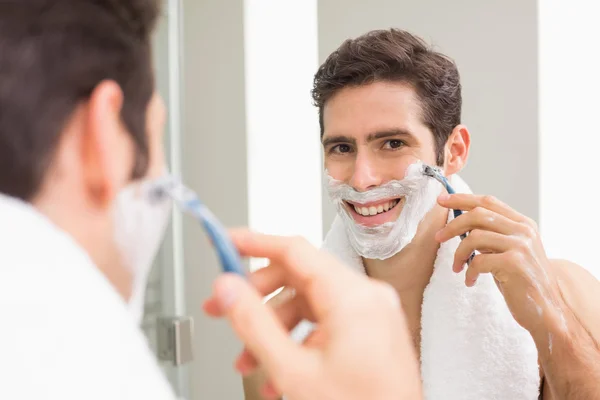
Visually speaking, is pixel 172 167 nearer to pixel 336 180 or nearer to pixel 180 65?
pixel 180 65

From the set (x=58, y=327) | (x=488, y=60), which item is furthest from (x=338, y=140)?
(x=58, y=327)

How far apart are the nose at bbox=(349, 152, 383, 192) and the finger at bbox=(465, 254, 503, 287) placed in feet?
0.78

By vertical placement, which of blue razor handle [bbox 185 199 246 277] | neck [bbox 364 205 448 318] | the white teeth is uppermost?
blue razor handle [bbox 185 199 246 277]

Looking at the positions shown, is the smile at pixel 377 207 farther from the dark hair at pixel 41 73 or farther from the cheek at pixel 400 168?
the dark hair at pixel 41 73

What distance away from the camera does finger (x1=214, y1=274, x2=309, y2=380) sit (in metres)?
0.31

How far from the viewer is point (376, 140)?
99cm

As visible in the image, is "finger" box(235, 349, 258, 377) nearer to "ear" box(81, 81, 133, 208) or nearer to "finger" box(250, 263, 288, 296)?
"finger" box(250, 263, 288, 296)

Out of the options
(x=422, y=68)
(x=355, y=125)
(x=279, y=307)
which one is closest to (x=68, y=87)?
(x=279, y=307)

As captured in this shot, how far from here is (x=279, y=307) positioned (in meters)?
0.52

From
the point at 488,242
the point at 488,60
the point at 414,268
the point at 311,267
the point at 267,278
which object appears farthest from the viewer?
the point at 488,60

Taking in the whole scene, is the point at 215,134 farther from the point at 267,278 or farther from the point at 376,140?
the point at 267,278

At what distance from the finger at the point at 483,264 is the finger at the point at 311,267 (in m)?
0.48

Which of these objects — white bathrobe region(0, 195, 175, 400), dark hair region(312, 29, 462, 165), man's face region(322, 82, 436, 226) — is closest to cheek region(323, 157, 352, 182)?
man's face region(322, 82, 436, 226)

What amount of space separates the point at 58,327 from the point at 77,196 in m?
0.10
